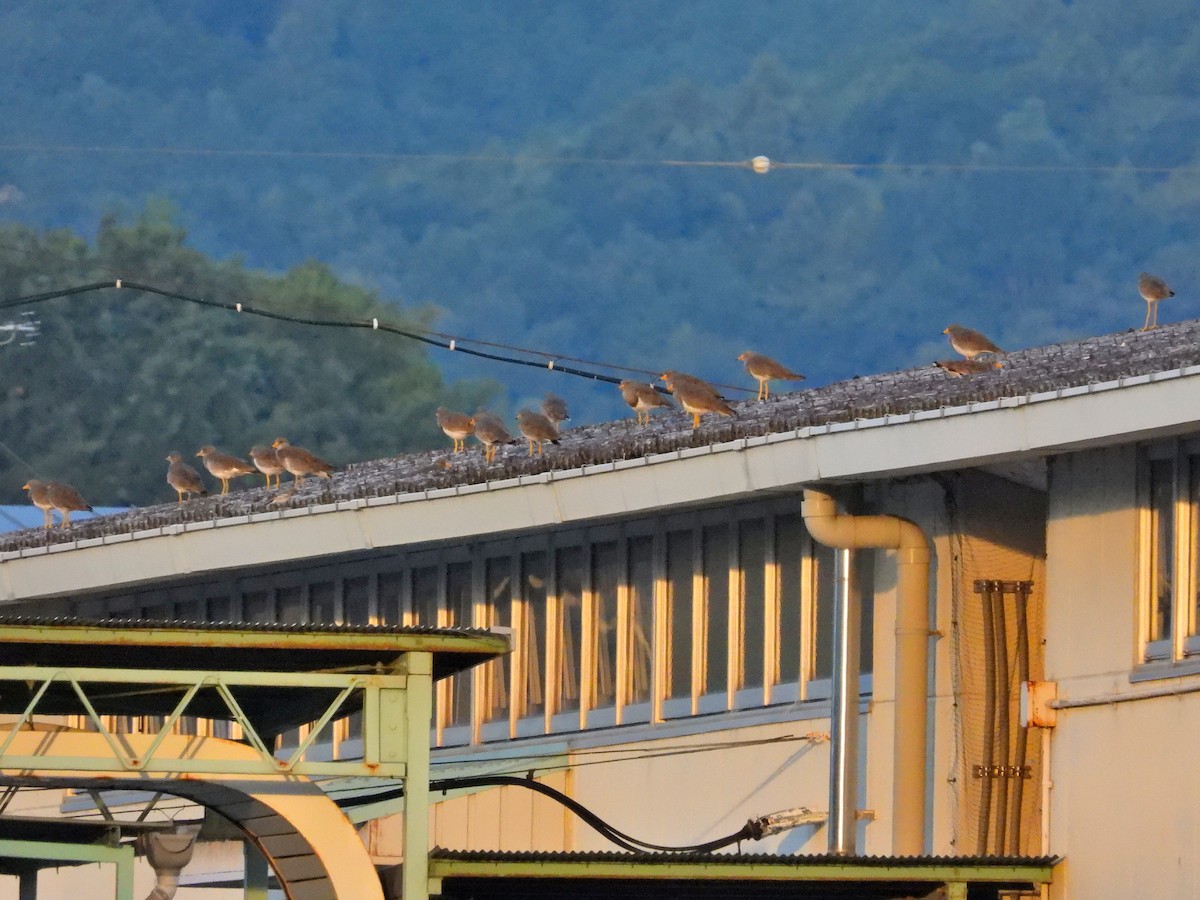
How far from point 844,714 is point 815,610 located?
1541 millimetres

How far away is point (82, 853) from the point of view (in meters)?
19.2

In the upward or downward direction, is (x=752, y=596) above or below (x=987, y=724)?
above

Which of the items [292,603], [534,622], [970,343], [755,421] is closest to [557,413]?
[292,603]

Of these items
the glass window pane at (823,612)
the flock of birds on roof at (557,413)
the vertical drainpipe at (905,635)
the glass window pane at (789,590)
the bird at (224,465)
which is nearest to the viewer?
the vertical drainpipe at (905,635)

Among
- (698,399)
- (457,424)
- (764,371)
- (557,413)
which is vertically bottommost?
(698,399)

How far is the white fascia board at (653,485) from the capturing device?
1778cm

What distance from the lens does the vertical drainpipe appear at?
2002 centimetres

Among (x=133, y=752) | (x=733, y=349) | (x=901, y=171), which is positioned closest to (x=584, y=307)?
(x=733, y=349)

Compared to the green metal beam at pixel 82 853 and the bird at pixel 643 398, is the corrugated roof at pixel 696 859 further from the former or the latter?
the bird at pixel 643 398

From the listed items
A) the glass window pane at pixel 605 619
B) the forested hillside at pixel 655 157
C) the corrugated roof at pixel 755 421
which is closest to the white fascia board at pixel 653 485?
the corrugated roof at pixel 755 421

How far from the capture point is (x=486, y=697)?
25016 millimetres

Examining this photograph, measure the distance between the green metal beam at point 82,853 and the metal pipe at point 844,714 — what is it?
217 inches

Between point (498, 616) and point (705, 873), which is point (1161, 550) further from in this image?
point (498, 616)

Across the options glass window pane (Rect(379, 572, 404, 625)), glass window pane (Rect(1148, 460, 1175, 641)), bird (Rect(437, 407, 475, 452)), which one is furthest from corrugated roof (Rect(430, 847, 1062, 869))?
bird (Rect(437, 407, 475, 452))
